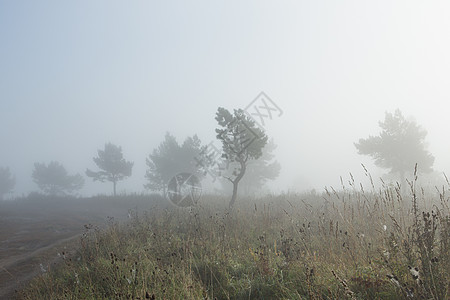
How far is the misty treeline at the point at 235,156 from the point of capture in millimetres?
18344

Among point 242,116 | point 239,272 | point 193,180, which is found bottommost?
point 239,272

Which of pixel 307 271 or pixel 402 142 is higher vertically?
pixel 402 142

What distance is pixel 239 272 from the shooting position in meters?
4.68

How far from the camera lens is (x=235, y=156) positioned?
2022 cm

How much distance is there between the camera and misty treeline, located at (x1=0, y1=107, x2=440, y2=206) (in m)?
18.3

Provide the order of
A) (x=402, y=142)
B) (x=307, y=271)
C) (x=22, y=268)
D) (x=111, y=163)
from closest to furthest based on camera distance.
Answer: (x=307, y=271) → (x=22, y=268) → (x=402, y=142) → (x=111, y=163)

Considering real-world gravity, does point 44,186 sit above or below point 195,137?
below

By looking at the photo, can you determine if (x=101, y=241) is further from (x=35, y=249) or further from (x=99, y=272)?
(x=35, y=249)

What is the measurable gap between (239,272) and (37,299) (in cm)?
339

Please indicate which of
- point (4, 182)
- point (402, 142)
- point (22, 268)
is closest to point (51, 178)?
point (4, 182)

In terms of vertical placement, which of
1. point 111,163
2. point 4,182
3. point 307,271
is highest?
point 111,163

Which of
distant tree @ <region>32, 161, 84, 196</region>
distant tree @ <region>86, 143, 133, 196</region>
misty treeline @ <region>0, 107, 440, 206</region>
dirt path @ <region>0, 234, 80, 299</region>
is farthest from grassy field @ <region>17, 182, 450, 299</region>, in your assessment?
distant tree @ <region>32, 161, 84, 196</region>

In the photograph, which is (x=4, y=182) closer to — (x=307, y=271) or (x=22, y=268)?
(x=22, y=268)

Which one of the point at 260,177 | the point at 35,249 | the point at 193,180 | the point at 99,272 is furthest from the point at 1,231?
the point at 260,177
